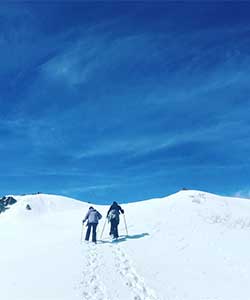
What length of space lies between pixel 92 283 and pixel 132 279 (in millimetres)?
1495

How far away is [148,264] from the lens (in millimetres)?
14023

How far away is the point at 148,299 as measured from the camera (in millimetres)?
9523

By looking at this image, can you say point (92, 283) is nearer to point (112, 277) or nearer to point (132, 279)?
point (112, 277)

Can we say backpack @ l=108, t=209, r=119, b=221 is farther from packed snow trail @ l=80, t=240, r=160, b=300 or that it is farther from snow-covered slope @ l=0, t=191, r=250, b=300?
packed snow trail @ l=80, t=240, r=160, b=300

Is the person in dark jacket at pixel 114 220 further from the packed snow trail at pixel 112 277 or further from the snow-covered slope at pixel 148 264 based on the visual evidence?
the packed snow trail at pixel 112 277

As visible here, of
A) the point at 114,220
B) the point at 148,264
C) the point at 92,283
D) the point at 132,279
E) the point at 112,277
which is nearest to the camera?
the point at 92,283

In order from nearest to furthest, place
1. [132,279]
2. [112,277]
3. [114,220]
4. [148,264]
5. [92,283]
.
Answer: [92,283]
[132,279]
[112,277]
[148,264]
[114,220]

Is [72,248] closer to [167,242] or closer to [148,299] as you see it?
[167,242]

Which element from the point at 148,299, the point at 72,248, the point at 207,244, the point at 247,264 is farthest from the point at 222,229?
the point at 148,299

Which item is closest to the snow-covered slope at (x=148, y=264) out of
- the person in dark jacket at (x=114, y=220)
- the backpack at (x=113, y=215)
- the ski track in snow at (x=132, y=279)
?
the ski track in snow at (x=132, y=279)

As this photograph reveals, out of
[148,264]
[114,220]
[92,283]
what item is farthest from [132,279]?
[114,220]

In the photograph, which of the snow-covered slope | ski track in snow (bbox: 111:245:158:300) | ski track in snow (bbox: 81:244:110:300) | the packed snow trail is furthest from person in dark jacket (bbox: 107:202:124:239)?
ski track in snow (bbox: 81:244:110:300)

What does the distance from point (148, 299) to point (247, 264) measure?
21.9 feet

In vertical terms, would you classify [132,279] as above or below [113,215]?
below
